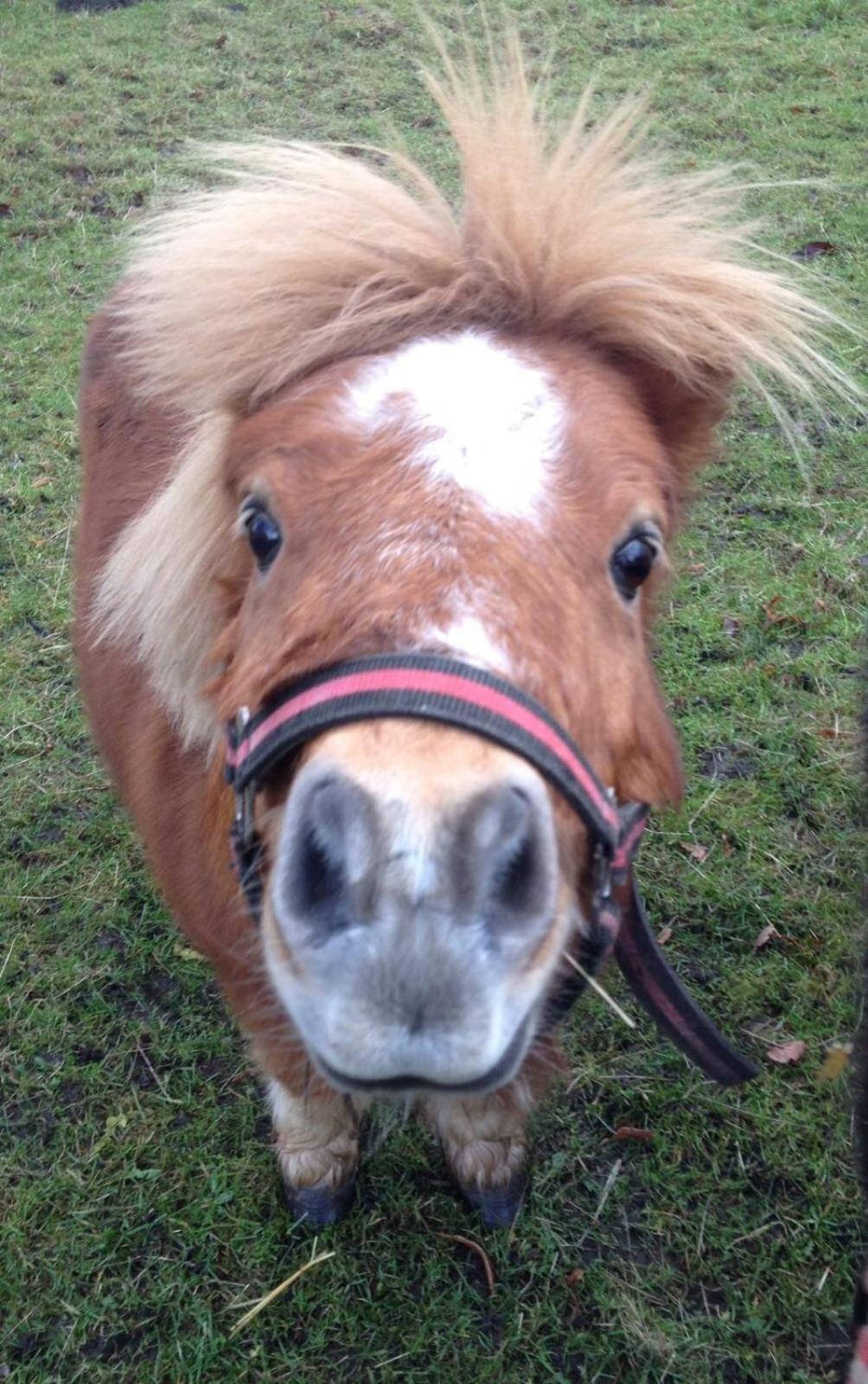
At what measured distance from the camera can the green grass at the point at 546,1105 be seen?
2.30 metres

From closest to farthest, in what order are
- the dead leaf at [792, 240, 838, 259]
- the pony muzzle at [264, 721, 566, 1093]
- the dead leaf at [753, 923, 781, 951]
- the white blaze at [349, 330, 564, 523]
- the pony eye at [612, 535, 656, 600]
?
1. the pony muzzle at [264, 721, 566, 1093]
2. the white blaze at [349, 330, 564, 523]
3. the pony eye at [612, 535, 656, 600]
4. the dead leaf at [753, 923, 781, 951]
5. the dead leaf at [792, 240, 838, 259]

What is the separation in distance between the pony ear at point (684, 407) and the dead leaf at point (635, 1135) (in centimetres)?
A: 169

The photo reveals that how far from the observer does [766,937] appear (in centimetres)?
300

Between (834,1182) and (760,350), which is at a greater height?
(760,350)

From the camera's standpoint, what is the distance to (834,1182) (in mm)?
2506

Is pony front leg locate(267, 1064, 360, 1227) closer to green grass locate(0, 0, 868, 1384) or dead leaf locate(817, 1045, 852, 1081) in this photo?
green grass locate(0, 0, 868, 1384)

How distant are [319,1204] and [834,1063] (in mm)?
1396

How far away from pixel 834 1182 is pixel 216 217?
2697 mm

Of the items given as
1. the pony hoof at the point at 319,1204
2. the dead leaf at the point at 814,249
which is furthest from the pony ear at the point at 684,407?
the dead leaf at the point at 814,249

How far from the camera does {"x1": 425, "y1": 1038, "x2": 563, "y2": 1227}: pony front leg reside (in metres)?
2.28

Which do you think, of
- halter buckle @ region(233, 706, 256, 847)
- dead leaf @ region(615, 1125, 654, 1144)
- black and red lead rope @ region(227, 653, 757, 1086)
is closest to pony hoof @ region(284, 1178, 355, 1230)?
dead leaf @ region(615, 1125, 654, 1144)

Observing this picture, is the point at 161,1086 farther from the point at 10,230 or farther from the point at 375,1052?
the point at 10,230

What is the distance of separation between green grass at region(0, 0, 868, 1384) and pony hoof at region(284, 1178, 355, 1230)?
0.04m

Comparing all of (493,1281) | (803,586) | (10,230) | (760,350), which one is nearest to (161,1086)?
(493,1281)
